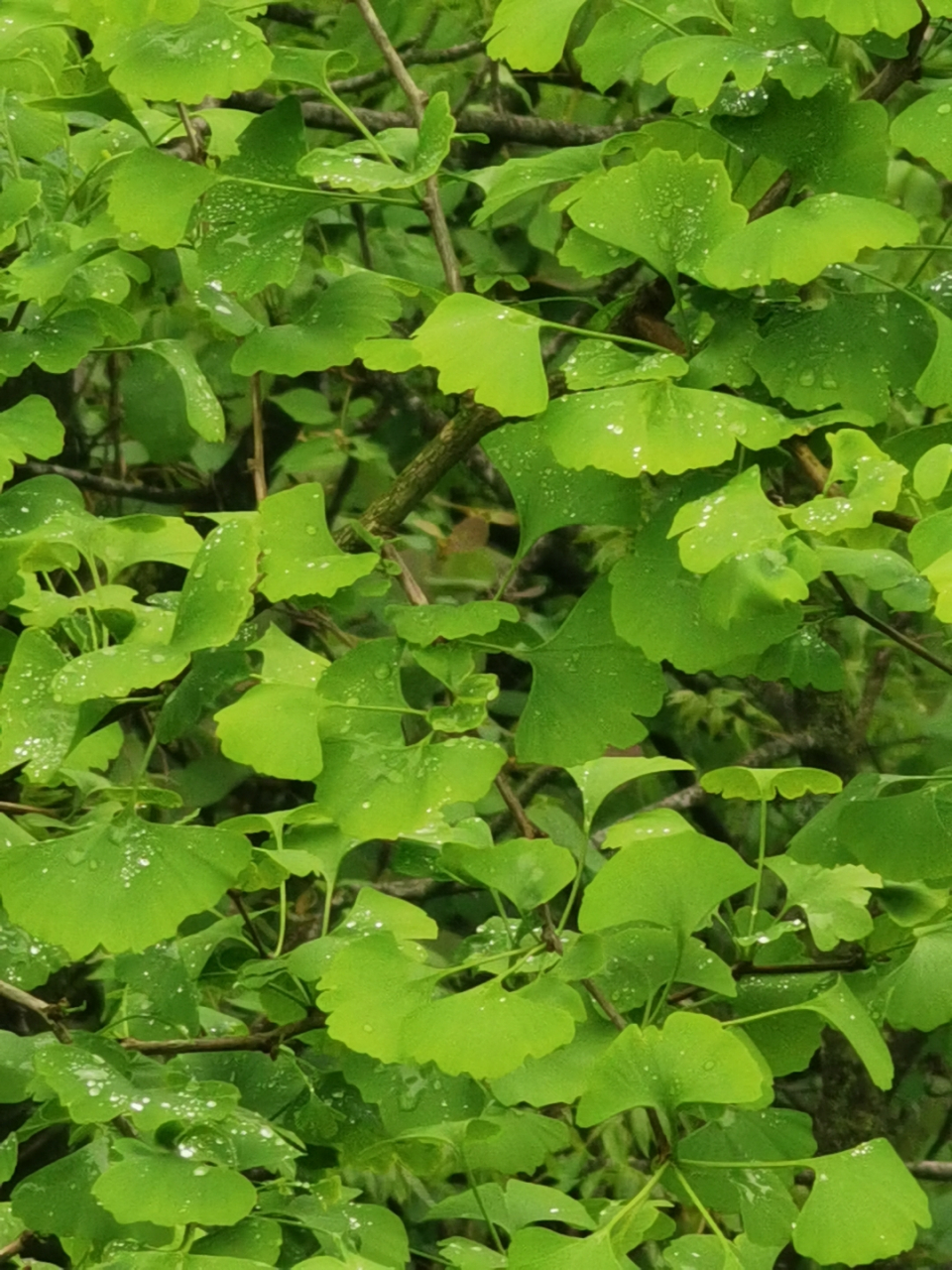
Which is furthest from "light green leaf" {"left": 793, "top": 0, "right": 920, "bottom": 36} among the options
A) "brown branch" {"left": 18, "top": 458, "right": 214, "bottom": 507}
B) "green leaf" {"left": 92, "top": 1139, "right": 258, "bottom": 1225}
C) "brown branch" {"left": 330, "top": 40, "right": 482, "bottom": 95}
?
"brown branch" {"left": 18, "top": 458, "right": 214, "bottom": 507}

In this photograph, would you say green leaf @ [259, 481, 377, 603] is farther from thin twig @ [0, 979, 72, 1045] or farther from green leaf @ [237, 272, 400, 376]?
thin twig @ [0, 979, 72, 1045]

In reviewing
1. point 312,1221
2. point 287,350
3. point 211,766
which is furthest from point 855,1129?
point 287,350

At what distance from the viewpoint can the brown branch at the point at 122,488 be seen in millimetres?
1534

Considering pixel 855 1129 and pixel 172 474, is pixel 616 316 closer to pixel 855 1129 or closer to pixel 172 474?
pixel 172 474

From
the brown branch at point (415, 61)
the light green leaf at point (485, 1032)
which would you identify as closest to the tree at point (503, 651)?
the light green leaf at point (485, 1032)

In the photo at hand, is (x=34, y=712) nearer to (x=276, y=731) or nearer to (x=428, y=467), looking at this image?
(x=276, y=731)

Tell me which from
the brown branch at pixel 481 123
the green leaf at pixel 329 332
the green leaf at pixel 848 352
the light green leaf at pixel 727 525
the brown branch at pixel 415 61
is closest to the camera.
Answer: the light green leaf at pixel 727 525

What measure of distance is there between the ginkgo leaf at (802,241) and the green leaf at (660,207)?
30 millimetres

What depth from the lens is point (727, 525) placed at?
569mm

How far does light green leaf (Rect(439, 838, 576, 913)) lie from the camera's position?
2.03 feet

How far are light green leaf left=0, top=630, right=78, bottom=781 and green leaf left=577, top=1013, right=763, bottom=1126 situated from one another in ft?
0.80

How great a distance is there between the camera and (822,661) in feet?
2.35

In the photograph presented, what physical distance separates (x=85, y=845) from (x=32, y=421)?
0.87 feet

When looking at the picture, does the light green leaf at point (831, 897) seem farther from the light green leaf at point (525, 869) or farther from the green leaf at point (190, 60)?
the green leaf at point (190, 60)
